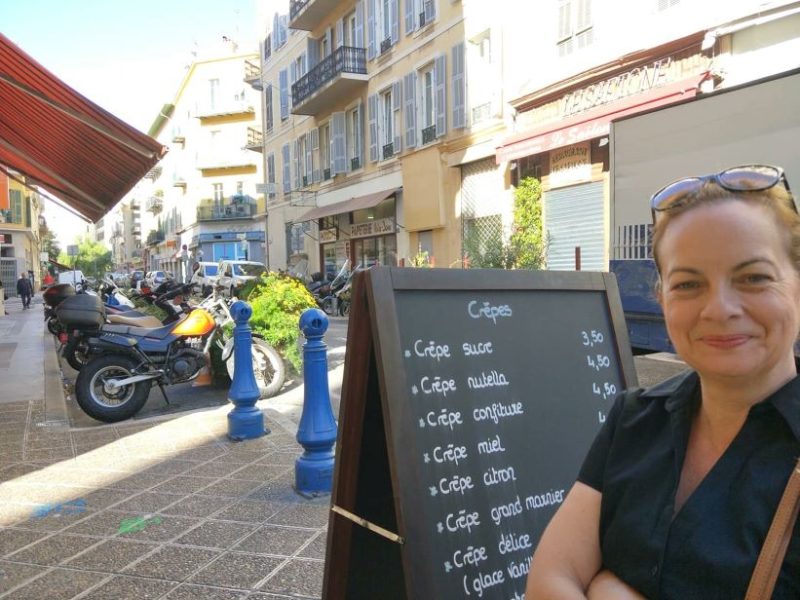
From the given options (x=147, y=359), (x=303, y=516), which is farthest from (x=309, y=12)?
(x=303, y=516)

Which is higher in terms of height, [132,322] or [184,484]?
[132,322]

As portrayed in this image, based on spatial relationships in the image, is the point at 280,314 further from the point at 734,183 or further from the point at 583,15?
the point at 583,15

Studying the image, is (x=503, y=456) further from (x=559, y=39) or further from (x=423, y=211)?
(x=423, y=211)

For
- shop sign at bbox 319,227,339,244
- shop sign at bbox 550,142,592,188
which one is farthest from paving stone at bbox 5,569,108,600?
shop sign at bbox 319,227,339,244

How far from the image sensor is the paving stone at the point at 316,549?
2.98m

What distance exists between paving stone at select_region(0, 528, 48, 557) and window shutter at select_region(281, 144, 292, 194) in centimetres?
2625

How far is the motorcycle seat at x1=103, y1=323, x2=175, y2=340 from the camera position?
604cm

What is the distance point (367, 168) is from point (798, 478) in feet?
71.9

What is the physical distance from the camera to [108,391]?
5.73 metres

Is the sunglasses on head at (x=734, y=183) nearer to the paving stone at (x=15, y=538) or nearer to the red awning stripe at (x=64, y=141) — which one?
the paving stone at (x=15, y=538)

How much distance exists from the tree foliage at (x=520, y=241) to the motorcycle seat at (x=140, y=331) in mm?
7864

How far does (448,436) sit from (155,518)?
2.21m

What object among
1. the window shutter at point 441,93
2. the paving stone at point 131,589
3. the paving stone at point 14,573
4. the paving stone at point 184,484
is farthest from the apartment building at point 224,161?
the paving stone at point 131,589

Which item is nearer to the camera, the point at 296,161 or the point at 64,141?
the point at 64,141
